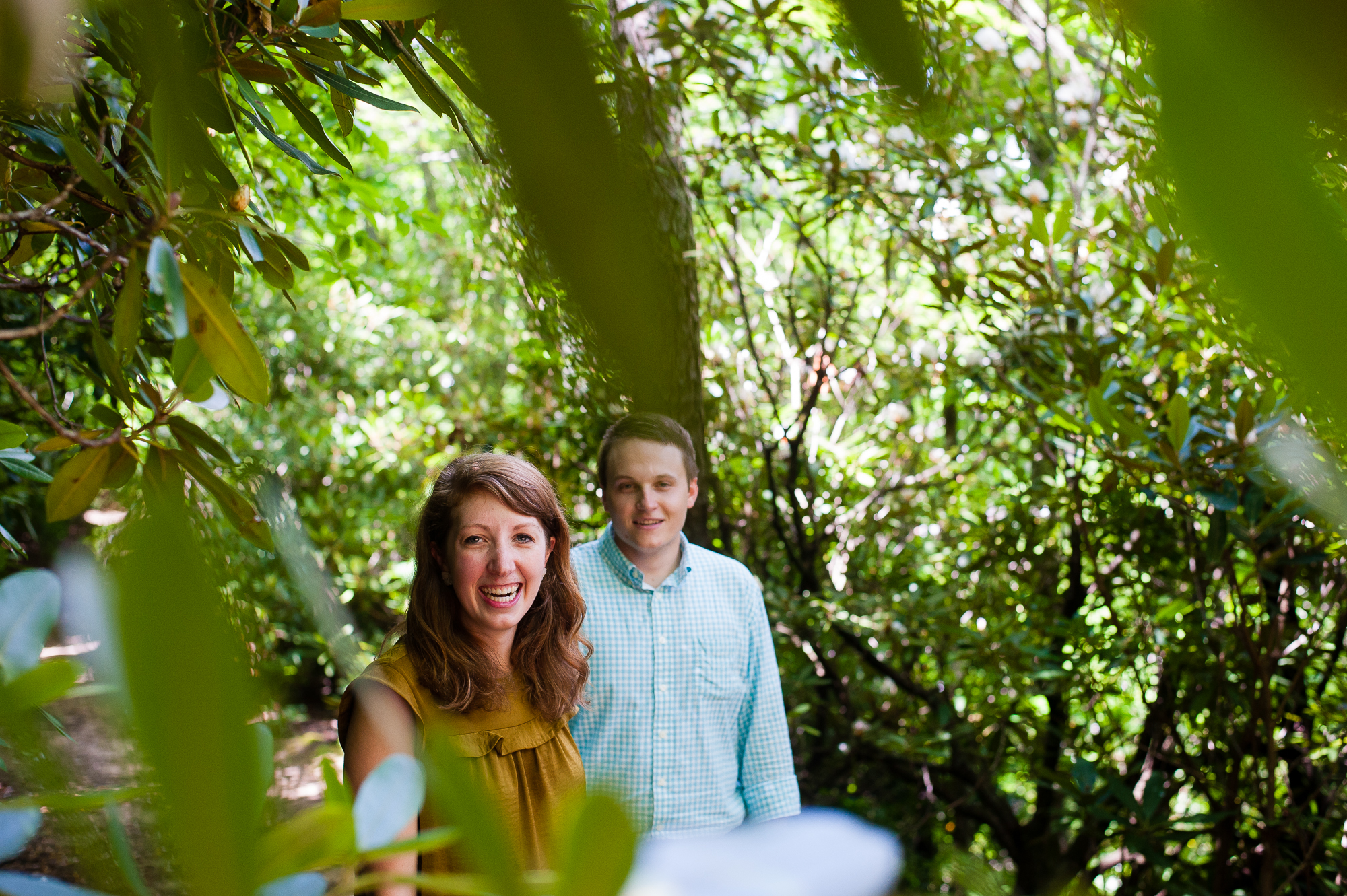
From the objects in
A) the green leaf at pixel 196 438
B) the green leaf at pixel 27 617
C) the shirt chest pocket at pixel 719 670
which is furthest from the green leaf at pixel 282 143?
the shirt chest pocket at pixel 719 670

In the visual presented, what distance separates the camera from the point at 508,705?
54.9 inches

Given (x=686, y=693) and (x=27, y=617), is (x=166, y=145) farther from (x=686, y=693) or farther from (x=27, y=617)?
(x=686, y=693)

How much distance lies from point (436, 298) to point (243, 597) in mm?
4558

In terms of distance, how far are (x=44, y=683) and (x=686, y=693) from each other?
152cm

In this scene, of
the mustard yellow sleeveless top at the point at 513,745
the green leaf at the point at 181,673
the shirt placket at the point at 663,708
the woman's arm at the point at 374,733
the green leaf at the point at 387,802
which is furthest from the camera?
the shirt placket at the point at 663,708

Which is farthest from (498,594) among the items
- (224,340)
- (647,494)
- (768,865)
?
(768,865)

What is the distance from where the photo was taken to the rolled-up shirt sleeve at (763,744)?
1.80 m

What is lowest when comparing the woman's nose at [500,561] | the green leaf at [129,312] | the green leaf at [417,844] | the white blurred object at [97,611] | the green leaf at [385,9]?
the green leaf at [417,844]

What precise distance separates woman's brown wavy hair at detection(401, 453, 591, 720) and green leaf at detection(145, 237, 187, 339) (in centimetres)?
97

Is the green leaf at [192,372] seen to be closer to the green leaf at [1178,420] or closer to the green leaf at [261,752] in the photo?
the green leaf at [261,752]

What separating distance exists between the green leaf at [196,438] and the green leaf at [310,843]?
0.53 m

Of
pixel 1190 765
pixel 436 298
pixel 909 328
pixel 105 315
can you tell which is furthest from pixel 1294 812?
pixel 436 298

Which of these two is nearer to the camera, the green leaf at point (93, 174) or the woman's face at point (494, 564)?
the green leaf at point (93, 174)

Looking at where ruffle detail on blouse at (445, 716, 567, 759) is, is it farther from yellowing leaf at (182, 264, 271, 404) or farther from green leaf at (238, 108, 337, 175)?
yellowing leaf at (182, 264, 271, 404)
